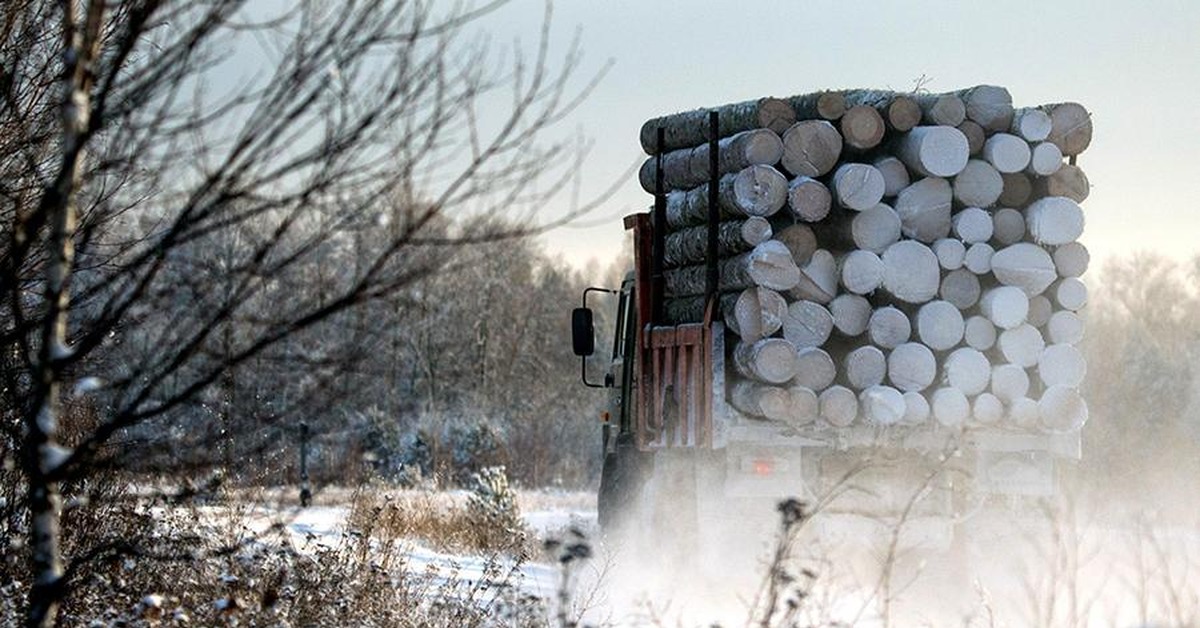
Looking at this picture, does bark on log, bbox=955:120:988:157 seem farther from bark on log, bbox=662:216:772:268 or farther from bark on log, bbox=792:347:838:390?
bark on log, bbox=792:347:838:390

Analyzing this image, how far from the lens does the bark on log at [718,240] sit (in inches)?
411

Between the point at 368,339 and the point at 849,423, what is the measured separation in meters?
6.12

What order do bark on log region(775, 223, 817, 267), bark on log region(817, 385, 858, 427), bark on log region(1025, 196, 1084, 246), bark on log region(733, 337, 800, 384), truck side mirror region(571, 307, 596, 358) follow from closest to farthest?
bark on log region(733, 337, 800, 384), bark on log region(817, 385, 858, 427), bark on log region(775, 223, 817, 267), bark on log region(1025, 196, 1084, 246), truck side mirror region(571, 307, 596, 358)

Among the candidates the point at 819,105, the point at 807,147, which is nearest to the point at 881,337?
the point at 807,147

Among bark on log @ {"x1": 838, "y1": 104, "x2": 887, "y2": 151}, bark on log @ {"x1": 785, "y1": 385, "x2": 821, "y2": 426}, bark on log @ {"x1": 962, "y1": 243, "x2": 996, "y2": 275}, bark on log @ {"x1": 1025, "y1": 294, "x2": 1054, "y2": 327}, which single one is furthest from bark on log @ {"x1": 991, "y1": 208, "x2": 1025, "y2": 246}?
bark on log @ {"x1": 785, "y1": 385, "x2": 821, "y2": 426}

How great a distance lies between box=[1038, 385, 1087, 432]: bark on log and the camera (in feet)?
35.3

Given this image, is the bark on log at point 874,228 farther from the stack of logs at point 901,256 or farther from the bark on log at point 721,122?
the bark on log at point 721,122

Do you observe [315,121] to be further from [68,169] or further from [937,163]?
[937,163]

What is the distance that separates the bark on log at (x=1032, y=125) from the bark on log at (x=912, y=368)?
5.04 feet

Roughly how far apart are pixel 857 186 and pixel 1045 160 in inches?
52.2

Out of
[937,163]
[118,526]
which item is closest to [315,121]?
[118,526]

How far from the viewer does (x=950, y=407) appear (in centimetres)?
1059

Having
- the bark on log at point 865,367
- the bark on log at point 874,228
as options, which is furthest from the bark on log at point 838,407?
the bark on log at point 874,228

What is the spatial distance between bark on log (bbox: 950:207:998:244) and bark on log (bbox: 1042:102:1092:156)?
715 mm
